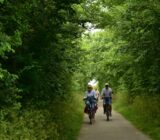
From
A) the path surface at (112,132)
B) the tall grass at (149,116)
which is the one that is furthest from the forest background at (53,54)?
the path surface at (112,132)

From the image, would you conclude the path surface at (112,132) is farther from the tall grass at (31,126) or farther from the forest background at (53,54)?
the tall grass at (31,126)

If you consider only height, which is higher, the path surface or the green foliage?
the green foliage

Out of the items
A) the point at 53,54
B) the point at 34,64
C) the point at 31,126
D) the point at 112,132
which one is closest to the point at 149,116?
the point at 112,132

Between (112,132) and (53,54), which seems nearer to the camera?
(53,54)

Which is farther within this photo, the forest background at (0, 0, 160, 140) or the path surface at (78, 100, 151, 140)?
the path surface at (78, 100, 151, 140)

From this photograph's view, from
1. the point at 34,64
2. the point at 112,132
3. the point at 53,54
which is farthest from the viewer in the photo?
the point at 112,132

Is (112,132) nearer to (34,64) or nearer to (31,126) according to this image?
(34,64)

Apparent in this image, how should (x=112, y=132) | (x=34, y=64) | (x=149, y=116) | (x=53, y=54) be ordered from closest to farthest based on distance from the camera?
(x=34, y=64) → (x=53, y=54) → (x=112, y=132) → (x=149, y=116)

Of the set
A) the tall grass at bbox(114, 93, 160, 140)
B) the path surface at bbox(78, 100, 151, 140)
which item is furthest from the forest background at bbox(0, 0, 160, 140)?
the path surface at bbox(78, 100, 151, 140)

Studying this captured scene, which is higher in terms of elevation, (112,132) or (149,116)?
(149,116)

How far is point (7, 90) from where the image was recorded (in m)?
13.1

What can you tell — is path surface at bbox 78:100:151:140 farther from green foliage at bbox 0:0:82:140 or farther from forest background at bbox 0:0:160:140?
green foliage at bbox 0:0:82:140

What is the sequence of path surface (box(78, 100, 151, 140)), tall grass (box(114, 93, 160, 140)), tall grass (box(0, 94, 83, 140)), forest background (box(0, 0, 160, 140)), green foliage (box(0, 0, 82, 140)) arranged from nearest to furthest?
tall grass (box(0, 94, 83, 140)) → green foliage (box(0, 0, 82, 140)) → forest background (box(0, 0, 160, 140)) → path surface (box(78, 100, 151, 140)) → tall grass (box(114, 93, 160, 140))

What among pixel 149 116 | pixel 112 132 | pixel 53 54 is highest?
pixel 53 54
